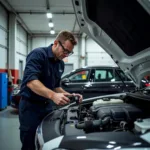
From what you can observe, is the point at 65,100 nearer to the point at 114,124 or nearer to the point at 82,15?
the point at 114,124

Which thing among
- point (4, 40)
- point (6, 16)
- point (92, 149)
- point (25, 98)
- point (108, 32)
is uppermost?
point (6, 16)

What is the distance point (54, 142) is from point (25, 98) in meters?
1.02

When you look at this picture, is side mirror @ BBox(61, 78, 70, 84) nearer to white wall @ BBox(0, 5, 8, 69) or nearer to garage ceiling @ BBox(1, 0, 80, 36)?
garage ceiling @ BBox(1, 0, 80, 36)

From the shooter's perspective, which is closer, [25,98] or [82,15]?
[82,15]

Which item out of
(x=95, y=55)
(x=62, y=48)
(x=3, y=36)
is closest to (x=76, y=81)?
(x=62, y=48)

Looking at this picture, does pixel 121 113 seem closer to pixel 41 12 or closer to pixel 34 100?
pixel 34 100

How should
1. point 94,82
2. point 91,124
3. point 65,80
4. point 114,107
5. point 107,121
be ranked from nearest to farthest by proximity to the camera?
point 91,124 < point 107,121 < point 114,107 < point 65,80 < point 94,82

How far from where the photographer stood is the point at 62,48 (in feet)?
7.41

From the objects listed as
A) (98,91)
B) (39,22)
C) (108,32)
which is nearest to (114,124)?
(108,32)

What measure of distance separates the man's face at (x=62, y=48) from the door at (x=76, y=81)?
159 inches

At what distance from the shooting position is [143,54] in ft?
7.33

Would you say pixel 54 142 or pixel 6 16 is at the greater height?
pixel 6 16

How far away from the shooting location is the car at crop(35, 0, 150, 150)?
1409 mm

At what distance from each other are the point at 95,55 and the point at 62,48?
14957 millimetres
